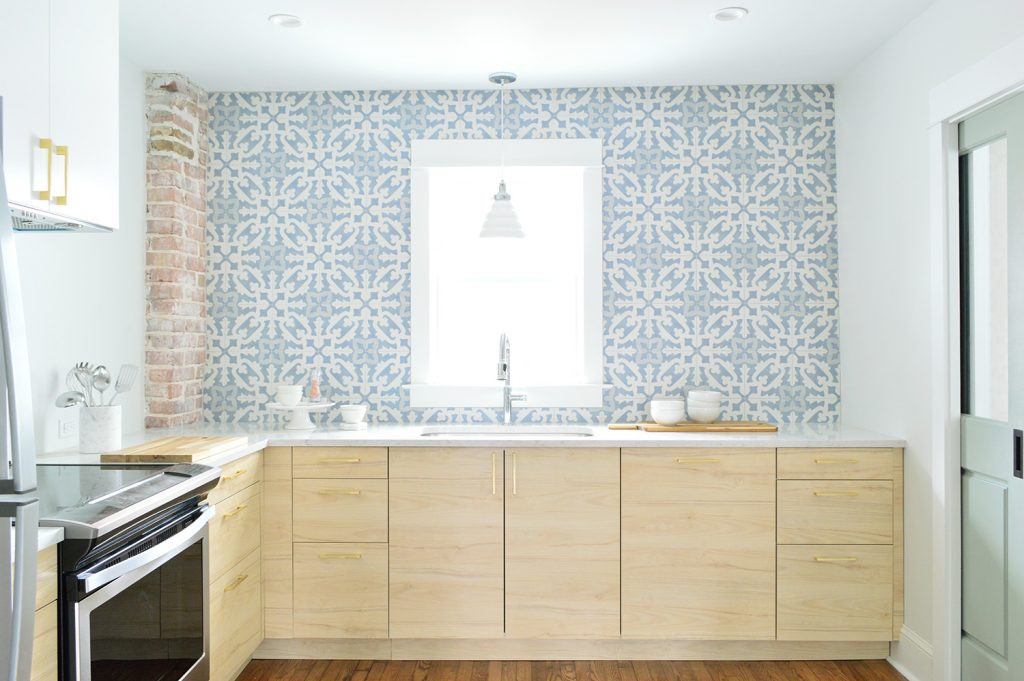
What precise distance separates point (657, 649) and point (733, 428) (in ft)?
3.31

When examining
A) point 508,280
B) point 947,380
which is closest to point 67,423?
point 508,280

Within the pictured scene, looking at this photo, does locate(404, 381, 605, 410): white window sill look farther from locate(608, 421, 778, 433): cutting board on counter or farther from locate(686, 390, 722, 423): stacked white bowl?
locate(686, 390, 722, 423): stacked white bowl

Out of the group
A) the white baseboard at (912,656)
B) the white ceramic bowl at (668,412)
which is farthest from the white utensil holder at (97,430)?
the white baseboard at (912,656)

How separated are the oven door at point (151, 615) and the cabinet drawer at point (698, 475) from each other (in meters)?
1.65

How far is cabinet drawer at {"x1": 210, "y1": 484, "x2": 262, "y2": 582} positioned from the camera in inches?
106

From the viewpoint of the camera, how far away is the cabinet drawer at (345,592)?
3.14 m

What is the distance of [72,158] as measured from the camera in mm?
2170

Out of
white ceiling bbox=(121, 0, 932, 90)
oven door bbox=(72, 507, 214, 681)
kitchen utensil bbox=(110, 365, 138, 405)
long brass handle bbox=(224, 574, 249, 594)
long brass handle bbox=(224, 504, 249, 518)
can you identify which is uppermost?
white ceiling bbox=(121, 0, 932, 90)

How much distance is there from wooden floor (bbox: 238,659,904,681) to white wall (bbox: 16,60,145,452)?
1308 millimetres

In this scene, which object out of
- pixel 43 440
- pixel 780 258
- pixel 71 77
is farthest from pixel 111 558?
pixel 780 258

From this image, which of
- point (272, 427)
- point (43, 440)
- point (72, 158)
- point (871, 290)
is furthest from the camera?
point (272, 427)

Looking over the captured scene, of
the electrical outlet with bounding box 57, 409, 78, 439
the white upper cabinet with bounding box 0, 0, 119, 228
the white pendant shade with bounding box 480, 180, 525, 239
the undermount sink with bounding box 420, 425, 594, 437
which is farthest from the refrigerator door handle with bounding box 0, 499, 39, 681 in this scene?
the white pendant shade with bounding box 480, 180, 525, 239

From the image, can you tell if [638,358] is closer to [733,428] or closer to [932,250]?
[733,428]

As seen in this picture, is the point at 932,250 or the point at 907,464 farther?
the point at 907,464
